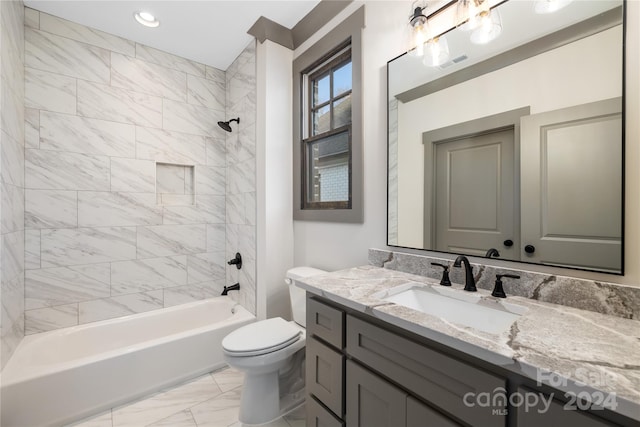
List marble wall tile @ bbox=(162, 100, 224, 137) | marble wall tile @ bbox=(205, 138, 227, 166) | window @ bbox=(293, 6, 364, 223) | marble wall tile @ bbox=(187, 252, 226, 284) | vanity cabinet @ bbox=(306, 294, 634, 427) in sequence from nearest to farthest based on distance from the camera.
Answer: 1. vanity cabinet @ bbox=(306, 294, 634, 427)
2. window @ bbox=(293, 6, 364, 223)
3. marble wall tile @ bbox=(162, 100, 224, 137)
4. marble wall tile @ bbox=(187, 252, 226, 284)
5. marble wall tile @ bbox=(205, 138, 227, 166)

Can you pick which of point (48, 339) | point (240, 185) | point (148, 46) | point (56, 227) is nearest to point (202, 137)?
point (240, 185)

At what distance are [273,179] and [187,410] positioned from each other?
5.45ft

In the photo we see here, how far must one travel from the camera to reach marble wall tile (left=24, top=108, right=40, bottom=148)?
6.23ft

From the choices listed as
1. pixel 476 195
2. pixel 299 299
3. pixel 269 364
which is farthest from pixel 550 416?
pixel 299 299

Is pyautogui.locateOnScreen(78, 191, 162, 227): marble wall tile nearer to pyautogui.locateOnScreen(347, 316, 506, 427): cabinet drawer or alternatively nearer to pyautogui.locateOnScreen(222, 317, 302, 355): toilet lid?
pyautogui.locateOnScreen(222, 317, 302, 355): toilet lid

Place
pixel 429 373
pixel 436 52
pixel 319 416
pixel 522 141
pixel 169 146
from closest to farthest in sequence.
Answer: pixel 429 373, pixel 522 141, pixel 319 416, pixel 436 52, pixel 169 146

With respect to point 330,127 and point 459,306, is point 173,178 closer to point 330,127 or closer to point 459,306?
point 330,127

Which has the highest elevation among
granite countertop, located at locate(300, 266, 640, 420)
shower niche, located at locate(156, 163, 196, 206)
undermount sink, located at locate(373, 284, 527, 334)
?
shower niche, located at locate(156, 163, 196, 206)

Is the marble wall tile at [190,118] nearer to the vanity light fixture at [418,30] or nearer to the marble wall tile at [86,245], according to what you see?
the marble wall tile at [86,245]

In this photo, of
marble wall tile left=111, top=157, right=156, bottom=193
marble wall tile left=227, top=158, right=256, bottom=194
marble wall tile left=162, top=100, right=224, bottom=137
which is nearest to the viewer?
marble wall tile left=111, top=157, right=156, bottom=193

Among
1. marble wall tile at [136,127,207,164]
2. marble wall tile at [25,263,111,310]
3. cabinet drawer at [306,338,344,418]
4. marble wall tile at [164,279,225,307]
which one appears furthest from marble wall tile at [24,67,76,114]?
cabinet drawer at [306,338,344,418]

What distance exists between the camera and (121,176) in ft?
7.36

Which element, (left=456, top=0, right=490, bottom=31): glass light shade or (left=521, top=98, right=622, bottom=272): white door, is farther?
(left=456, top=0, right=490, bottom=31): glass light shade

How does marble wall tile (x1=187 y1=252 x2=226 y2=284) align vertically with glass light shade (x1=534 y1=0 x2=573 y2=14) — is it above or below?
below
